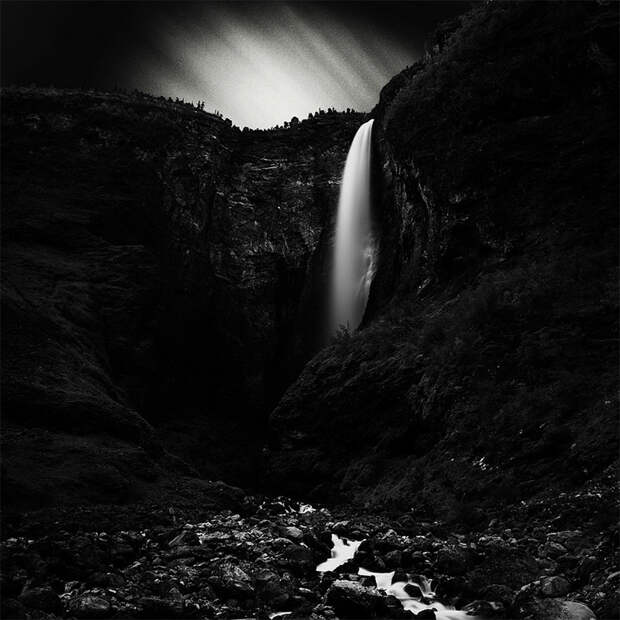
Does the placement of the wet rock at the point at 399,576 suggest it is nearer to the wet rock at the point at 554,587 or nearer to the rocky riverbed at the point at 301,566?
the rocky riverbed at the point at 301,566

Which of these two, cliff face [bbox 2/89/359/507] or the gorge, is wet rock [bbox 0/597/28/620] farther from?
cliff face [bbox 2/89/359/507]

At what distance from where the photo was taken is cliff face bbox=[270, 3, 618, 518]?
15.1 metres

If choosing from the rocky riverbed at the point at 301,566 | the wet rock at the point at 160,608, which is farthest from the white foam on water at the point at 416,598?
the wet rock at the point at 160,608

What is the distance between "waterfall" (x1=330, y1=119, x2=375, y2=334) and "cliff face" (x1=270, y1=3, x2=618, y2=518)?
2.68m

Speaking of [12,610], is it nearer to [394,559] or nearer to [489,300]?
[394,559]

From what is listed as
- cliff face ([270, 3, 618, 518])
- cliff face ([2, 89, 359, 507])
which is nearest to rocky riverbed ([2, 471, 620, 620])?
cliff face ([270, 3, 618, 518])

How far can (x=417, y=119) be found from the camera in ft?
96.5

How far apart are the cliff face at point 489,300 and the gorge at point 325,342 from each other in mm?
98

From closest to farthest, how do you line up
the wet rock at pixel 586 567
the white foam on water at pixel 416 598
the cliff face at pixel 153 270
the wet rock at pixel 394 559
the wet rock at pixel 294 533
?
the wet rock at pixel 586 567, the white foam on water at pixel 416 598, the wet rock at pixel 394 559, the wet rock at pixel 294 533, the cliff face at pixel 153 270

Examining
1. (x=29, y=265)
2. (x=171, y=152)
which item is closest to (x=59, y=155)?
(x=171, y=152)

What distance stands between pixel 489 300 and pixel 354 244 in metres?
17.3

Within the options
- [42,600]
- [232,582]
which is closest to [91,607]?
A: [42,600]

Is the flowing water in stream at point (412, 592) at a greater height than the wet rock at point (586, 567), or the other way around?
the wet rock at point (586, 567)

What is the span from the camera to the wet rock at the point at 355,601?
843cm
